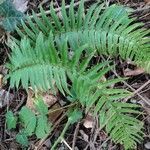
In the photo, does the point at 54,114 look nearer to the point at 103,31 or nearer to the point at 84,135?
the point at 84,135

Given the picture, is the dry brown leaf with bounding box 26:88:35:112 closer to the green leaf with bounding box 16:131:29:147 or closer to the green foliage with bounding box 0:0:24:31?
the green leaf with bounding box 16:131:29:147

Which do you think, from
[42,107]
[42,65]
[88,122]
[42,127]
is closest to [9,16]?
[42,65]

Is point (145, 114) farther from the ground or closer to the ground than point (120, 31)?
closer to the ground

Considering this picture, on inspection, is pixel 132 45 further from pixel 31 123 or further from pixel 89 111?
pixel 31 123

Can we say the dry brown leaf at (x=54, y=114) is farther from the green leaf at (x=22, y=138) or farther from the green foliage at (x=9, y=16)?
the green foliage at (x=9, y=16)

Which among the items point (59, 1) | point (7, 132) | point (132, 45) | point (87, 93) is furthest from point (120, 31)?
point (7, 132)

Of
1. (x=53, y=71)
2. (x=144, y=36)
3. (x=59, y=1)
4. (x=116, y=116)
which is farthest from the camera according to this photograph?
(x=59, y=1)

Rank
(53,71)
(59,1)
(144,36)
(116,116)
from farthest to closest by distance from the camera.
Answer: (59,1) → (144,36) → (53,71) → (116,116)
